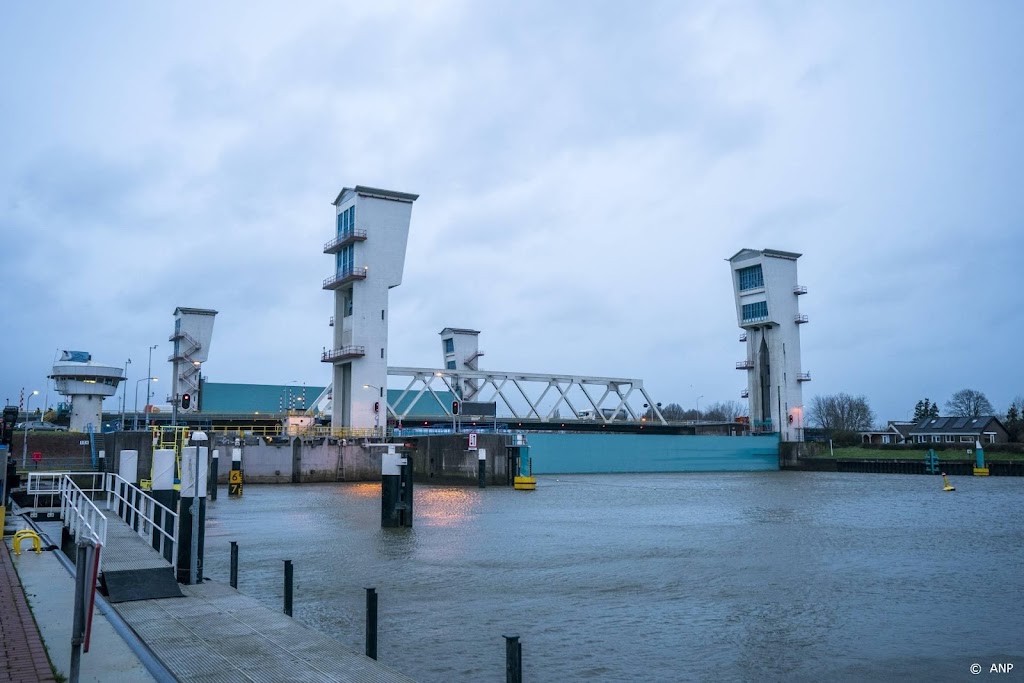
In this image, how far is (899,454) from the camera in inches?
3851

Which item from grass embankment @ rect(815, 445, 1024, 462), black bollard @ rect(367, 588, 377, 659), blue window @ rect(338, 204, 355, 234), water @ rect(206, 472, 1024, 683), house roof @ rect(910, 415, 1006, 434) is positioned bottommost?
water @ rect(206, 472, 1024, 683)

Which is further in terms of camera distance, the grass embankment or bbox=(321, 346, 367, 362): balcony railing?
the grass embankment

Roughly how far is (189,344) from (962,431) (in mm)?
101588

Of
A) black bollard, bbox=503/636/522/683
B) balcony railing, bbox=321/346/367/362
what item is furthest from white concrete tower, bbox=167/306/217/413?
black bollard, bbox=503/636/522/683

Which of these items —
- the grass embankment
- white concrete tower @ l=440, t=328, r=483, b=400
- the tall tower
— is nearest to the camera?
the grass embankment

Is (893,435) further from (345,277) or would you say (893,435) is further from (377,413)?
(345,277)

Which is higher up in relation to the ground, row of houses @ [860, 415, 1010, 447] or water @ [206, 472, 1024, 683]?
row of houses @ [860, 415, 1010, 447]

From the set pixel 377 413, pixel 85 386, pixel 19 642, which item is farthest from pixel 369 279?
pixel 19 642

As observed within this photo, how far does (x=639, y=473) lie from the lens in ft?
303

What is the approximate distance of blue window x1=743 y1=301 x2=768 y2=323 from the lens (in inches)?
3777

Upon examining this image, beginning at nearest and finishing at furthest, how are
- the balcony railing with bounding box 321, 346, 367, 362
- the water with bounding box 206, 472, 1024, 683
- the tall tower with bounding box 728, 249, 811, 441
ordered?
the water with bounding box 206, 472, 1024, 683
the balcony railing with bounding box 321, 346, 367, 362
the tall tower with bounding box 728, 249, 811, 441

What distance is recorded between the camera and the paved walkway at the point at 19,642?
8.66 m

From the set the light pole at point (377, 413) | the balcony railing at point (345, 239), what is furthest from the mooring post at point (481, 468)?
the balcony railing at point (345, 239)

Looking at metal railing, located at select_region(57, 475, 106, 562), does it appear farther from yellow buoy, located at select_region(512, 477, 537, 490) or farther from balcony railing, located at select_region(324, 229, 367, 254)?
balcony railing, located at select_region(324, 229, 367, 254)
